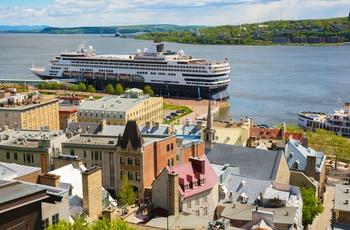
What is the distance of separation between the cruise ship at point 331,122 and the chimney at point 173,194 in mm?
58834

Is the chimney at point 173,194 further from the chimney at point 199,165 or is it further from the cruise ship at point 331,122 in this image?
the cruise ship at point 331,122

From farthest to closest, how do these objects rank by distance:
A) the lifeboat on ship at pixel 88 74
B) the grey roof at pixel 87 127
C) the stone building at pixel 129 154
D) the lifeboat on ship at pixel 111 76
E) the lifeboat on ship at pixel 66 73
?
the lifeboat on ship at pixel 66 73 → the lifeboat on ship at pixel 88 74 → the lifeboat on ship at pixel 111 76 → the grey roof at pixel 87 127 → the stone building at pixel 129 154

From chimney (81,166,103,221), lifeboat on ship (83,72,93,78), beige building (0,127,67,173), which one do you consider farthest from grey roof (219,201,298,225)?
lifeboat on ship (83,72,93,78)

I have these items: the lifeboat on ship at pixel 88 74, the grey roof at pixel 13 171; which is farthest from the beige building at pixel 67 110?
the lifeboat on ship at pixel 88 74

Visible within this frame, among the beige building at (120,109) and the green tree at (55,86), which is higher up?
the beige building at (120,109)

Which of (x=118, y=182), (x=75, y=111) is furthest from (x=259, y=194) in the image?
(x=75, y=111)

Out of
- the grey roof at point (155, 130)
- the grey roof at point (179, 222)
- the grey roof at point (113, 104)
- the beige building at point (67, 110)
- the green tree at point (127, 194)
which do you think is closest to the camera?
the grey roof at point (179, 222)

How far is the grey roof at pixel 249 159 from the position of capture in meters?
40.9

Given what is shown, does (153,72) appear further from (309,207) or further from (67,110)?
(309,207)

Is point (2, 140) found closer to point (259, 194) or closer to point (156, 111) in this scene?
point (259, 194)

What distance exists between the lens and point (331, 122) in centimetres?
8412

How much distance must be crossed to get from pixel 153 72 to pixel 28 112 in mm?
87674

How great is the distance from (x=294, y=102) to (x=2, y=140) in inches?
3654

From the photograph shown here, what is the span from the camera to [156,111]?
284 ft
